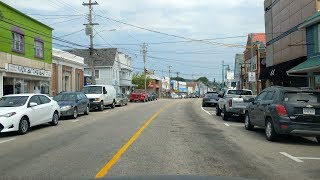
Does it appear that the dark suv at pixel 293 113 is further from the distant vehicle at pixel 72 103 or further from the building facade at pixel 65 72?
the building facade at pixel 65 72

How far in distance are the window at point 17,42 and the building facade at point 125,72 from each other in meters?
42.6

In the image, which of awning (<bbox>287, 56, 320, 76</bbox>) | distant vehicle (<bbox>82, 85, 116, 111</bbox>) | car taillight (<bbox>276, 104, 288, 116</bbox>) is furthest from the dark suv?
distant vehicle (<bbox>82, 85, 116, 111</bbox>)

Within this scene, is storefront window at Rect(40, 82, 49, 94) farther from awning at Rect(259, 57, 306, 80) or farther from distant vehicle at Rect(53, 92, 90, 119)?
awning at Rect(259, 57, 306, 80)

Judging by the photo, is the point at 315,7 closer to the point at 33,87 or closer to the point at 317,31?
the point at 317,31

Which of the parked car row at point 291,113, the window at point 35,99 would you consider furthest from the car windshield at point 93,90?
the parked car row at point 291,113

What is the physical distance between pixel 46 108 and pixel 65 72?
26394mm

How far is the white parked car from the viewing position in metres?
15.5

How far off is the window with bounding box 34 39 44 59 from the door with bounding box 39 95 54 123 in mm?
16795

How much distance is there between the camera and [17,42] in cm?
3133

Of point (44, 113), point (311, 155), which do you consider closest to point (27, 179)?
point (311, 155)

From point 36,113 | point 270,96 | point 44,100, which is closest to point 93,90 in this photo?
point 44,100

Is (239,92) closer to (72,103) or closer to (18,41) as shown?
(72,103)

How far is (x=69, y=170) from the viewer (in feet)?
27.6

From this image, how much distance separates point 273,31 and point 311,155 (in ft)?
81.1
